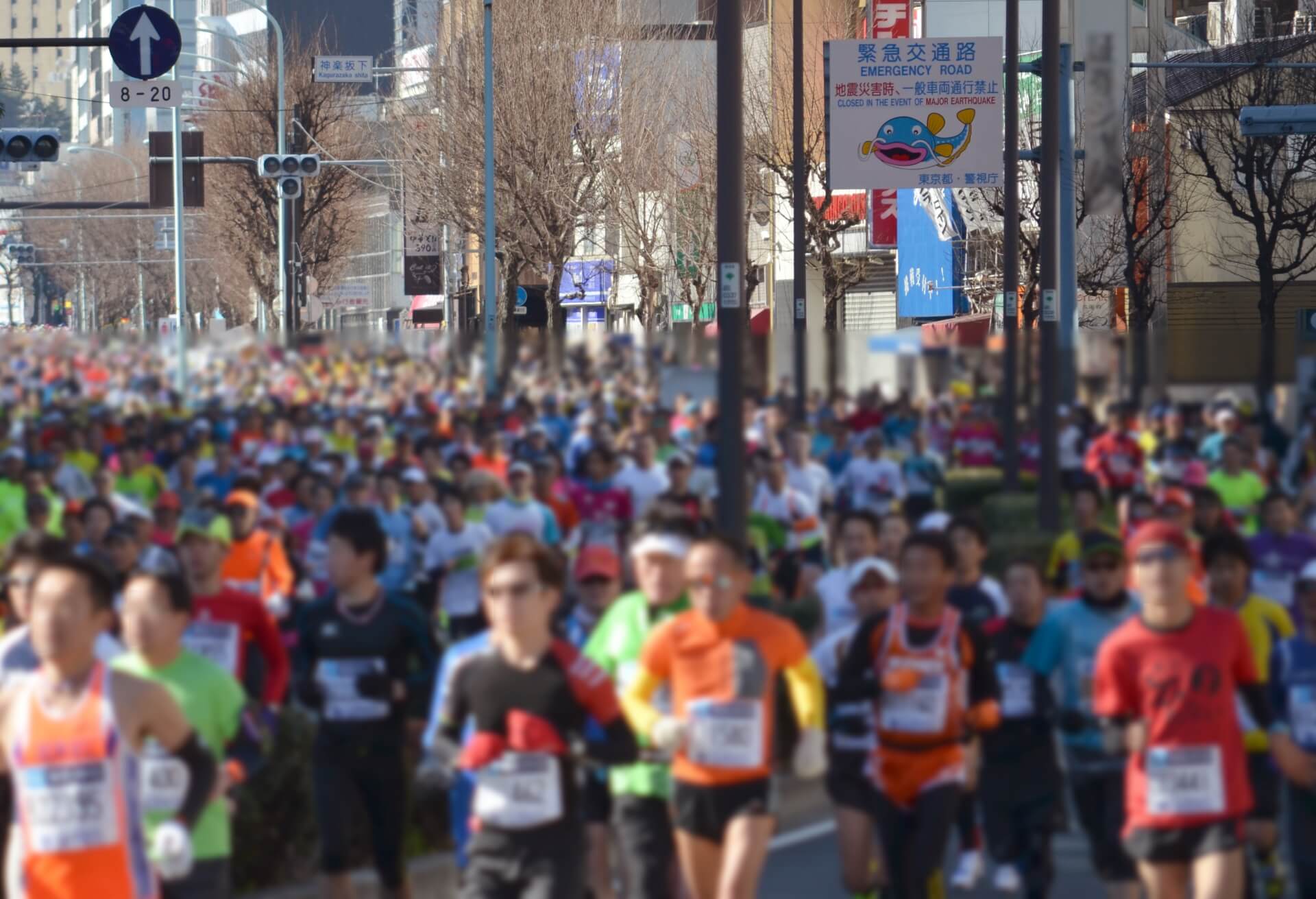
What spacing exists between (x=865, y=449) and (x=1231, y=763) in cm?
282

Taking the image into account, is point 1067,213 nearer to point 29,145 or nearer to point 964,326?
point 29,145

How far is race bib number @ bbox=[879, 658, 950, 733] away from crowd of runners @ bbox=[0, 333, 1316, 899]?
0.06 feet

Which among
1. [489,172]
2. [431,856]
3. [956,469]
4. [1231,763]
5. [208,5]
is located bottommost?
[431,856]

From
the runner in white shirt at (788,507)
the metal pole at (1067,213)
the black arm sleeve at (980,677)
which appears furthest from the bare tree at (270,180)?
the black arm sleeve at (980,677)

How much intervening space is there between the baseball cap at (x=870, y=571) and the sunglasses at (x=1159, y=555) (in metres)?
1.82

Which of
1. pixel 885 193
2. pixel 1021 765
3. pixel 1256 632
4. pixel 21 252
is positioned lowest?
pixel 1021 765

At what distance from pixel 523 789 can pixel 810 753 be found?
99 cm

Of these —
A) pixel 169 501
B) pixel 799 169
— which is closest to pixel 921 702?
pixel 169 501

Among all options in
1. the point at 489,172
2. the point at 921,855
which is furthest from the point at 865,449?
the point at 489,172

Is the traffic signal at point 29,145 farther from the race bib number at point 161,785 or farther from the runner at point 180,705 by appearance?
the race bib number at point 161,785

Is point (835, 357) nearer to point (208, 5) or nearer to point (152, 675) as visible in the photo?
point (152, 675)

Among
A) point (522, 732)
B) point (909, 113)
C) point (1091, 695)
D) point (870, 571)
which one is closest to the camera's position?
point (522, 732)

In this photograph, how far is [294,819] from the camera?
28.1 feet

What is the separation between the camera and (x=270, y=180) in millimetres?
57844
